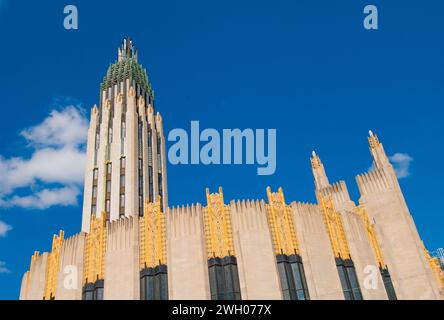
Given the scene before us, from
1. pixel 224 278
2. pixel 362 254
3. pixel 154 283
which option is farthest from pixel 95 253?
pixel 362 254

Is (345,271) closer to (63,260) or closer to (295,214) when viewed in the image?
(295,214)

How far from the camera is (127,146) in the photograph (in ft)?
181

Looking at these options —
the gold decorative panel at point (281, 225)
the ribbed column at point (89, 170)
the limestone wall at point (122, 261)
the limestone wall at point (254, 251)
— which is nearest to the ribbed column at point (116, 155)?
the ribbed column at point (89, 170)

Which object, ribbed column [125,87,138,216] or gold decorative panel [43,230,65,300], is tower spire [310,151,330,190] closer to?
ribbed column [125,87,138,216]

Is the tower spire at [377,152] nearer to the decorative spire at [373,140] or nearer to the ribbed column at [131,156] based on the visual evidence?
the decorative spire at [373,140]

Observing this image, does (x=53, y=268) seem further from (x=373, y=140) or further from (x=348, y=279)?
(x=373, y=140)

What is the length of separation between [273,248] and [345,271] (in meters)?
5.89

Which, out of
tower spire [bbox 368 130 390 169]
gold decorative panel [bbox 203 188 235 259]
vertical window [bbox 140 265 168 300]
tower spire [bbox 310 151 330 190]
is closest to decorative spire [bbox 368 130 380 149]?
tower spire [bbox 368 130 390 169]

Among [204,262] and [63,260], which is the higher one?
[63,260]

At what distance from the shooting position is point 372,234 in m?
34.0

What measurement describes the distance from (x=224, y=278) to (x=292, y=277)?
15.6 feet
